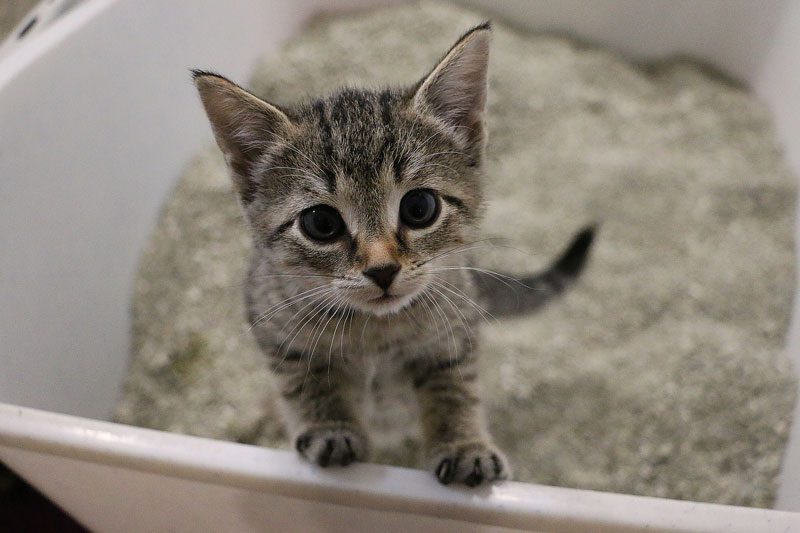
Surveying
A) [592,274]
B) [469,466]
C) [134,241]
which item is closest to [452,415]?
[469,466]

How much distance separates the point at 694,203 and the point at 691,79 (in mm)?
534

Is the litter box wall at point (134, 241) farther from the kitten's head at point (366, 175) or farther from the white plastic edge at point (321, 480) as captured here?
the kitten's head at point (366, 175)

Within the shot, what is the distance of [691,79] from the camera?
6.43 feet

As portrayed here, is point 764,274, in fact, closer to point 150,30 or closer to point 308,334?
point 308,334

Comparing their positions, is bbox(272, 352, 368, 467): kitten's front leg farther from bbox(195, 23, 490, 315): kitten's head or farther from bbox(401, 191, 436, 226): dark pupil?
bbox(401, 191, 436, 226): dark pupil

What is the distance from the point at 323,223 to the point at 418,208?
0.48 feet

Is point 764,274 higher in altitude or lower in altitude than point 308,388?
lower

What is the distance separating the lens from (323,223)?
89 cm

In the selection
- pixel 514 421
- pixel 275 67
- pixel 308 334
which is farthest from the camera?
pixel 275 67

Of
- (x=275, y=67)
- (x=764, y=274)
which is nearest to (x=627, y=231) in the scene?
(x=764, y=274)

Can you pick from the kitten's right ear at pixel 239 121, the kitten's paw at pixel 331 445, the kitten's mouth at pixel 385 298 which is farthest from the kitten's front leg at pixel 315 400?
the kitten's right ear at pixel 239 121

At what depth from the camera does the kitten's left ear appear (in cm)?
87

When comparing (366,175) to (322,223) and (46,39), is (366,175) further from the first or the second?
(46,39)

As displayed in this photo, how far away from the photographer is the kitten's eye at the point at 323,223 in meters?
0.88
